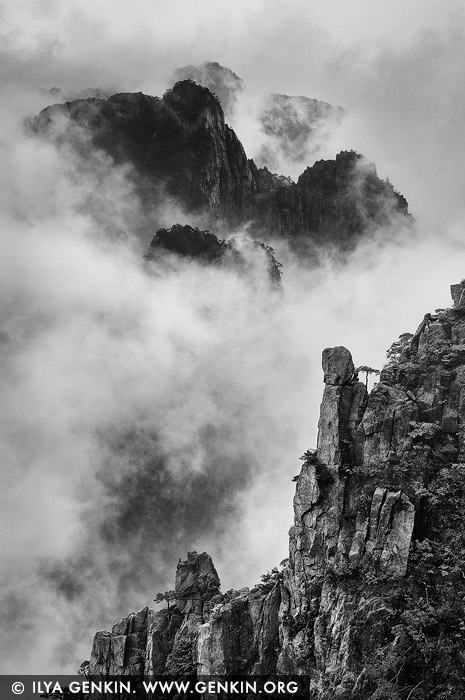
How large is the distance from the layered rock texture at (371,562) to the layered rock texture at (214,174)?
77433mm

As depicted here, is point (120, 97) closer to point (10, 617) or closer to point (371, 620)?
point (10, 617)

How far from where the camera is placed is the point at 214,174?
5007 inches

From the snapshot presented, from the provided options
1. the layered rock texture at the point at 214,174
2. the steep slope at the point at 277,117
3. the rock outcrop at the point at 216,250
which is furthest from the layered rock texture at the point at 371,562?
the steep slope at the point at 277,117

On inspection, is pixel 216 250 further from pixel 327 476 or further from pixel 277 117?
pixel 327 476

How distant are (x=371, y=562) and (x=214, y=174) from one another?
9217 cm

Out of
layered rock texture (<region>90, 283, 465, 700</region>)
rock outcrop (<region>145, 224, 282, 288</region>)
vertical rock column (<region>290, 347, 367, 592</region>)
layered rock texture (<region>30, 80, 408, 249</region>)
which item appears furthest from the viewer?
layered rock texture (<region>30, 80, 408, 249</region>)

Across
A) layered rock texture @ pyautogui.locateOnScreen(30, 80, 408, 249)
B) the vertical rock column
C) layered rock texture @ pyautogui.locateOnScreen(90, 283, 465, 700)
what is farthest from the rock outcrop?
the vertical rock column

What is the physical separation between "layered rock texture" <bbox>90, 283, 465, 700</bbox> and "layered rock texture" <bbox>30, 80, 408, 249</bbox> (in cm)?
7743

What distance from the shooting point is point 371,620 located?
41656 mm

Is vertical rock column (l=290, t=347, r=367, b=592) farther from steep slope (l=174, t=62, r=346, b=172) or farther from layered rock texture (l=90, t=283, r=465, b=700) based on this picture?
steep slope (l=174, t=62, r=346, b=172)

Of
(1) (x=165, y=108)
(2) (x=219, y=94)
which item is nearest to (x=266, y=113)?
(2) (x=219, y=94)

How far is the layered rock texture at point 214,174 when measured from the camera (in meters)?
127

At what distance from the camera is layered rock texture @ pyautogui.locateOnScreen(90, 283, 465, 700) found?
40.6 m

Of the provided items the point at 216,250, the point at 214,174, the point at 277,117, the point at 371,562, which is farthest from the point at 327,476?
the point at 277,117
